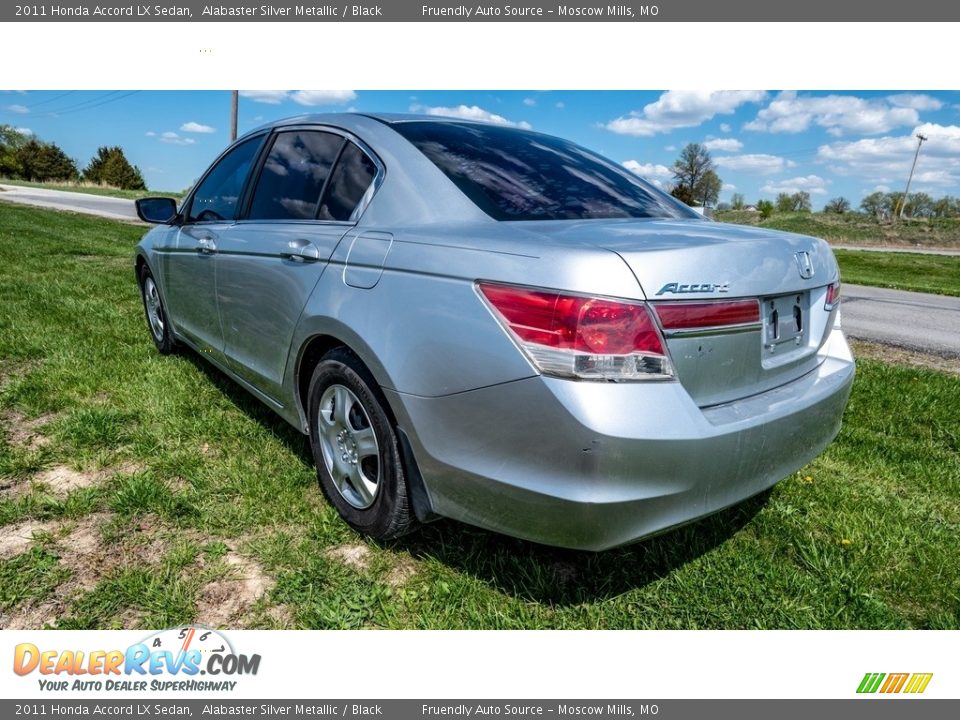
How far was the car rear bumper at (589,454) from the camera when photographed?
5.49 feet

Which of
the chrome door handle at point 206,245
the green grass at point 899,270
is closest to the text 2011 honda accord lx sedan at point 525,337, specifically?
the chrome door handle at point 206,245

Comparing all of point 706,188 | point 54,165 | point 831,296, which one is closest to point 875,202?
point 706,188

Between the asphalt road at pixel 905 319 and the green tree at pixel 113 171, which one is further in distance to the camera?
the green tree at pixel 113 171

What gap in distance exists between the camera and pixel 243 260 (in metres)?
3.05

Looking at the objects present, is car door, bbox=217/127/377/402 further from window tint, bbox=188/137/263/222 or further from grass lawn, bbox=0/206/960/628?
grass lawn, bbox=0/206/960/628

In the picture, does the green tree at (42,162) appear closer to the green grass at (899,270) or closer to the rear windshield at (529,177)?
the green grass at (899,270)

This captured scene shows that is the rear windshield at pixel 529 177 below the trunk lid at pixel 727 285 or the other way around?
the other way around

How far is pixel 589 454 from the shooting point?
1658mm

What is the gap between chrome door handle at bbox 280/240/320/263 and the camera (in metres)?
2.51

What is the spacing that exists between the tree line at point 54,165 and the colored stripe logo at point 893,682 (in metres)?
79.3

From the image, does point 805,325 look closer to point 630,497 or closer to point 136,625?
point 630,497

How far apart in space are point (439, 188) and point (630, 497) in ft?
4.17

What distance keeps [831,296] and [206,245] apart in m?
3.13

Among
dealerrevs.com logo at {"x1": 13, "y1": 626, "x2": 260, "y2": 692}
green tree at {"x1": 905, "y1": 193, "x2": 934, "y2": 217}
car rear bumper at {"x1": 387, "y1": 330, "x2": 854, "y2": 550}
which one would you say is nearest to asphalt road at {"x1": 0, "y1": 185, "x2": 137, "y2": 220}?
dealerrevs.com logo at {"x1": 13, "y1": 626, "x2": 260, "y2": 692}
